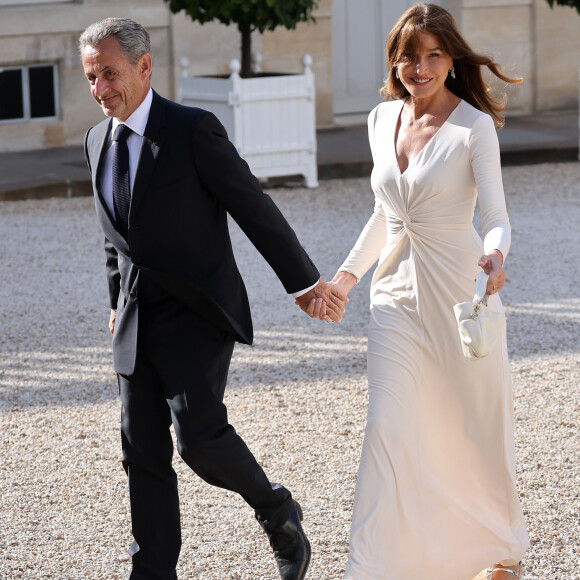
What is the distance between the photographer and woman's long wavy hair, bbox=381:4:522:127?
11.4ft

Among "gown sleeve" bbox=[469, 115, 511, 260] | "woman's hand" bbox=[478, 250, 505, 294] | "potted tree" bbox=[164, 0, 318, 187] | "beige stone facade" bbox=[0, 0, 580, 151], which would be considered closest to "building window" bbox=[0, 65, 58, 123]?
"beige stone facade" bbox=[0, 0, 580, 151]

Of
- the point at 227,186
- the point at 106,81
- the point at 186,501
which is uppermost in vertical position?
the point at 106,81

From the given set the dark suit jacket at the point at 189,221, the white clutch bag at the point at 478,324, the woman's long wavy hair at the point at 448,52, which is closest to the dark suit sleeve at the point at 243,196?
the dark suit jacket at the point at 189,221

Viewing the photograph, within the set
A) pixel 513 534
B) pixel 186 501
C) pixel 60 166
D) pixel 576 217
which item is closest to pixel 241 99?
pixel 60 166

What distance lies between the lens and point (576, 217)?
938 cm

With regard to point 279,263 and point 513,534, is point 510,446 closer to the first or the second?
point 513,534

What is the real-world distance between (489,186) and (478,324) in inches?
15.6

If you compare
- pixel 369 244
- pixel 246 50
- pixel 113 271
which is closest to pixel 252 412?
pixel 369 244

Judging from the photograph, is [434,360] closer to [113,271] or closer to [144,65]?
[113,271]

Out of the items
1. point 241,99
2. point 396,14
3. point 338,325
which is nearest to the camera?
point 338,325

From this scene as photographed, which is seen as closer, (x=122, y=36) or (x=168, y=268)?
(x=122, y=36)

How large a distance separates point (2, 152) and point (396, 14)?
5083 millimetres

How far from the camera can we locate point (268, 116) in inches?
423

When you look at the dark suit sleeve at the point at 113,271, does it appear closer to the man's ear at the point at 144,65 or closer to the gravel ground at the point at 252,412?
the man's ear at the point at 144,65
